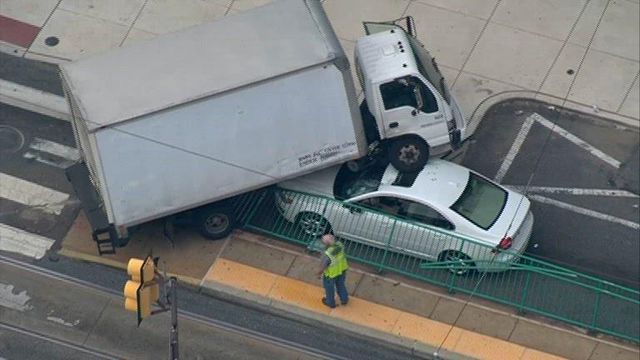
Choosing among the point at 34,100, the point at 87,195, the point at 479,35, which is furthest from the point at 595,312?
the point at 34,100

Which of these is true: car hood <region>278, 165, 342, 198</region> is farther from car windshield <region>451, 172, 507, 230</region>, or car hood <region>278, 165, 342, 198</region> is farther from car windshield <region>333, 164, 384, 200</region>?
car windshield <region>451, 172, 507, 230</region>

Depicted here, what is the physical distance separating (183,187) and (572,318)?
6318mm

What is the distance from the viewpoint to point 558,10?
24.3 m

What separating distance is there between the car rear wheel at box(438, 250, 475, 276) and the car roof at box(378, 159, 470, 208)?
31.3 inches

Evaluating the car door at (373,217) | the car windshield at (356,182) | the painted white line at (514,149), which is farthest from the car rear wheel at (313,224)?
the painted white line at (514,149)

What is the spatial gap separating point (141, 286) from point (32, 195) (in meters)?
6.72

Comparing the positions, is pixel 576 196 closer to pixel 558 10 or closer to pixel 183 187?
pixel 558 10

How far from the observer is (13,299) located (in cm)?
1959

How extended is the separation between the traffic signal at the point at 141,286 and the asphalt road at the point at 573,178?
7.74 meters

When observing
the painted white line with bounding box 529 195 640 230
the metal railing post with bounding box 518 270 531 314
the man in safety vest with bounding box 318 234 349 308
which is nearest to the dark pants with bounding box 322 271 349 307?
the man in safety vest with bounding box 318 234 349 308

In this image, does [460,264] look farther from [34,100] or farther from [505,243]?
[34,100]

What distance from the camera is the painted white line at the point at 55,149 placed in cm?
2183

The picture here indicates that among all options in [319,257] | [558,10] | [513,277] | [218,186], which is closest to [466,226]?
[513,277]

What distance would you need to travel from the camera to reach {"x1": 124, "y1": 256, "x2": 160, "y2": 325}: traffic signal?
15.1 metres
